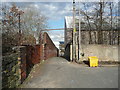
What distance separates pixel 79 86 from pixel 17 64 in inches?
108

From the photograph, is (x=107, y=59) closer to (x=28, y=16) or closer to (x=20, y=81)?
(x=20, y=81)

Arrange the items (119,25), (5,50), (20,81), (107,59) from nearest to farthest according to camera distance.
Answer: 1. (5,50)
2. (20,81)
3. (107,59)
4. (119,25)

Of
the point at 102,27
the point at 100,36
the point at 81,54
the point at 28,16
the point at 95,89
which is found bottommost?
the point at 95,89

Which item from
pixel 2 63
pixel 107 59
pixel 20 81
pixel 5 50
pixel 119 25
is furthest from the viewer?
pixel 119 25

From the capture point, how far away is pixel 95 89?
4449 mm

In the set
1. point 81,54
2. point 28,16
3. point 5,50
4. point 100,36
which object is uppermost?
point 28,16

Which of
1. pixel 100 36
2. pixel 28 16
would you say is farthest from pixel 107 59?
pixel 28 16

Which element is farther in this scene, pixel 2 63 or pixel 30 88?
pixel 30 88

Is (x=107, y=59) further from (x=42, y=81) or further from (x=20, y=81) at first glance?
(x=20, y=81)

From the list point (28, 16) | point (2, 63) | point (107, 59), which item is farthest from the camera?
point (28, 16)

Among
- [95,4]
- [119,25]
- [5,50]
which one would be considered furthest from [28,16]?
[5,50]

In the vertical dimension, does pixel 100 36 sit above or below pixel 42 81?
above

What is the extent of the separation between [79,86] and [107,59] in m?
6.66

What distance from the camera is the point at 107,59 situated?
407 inches
